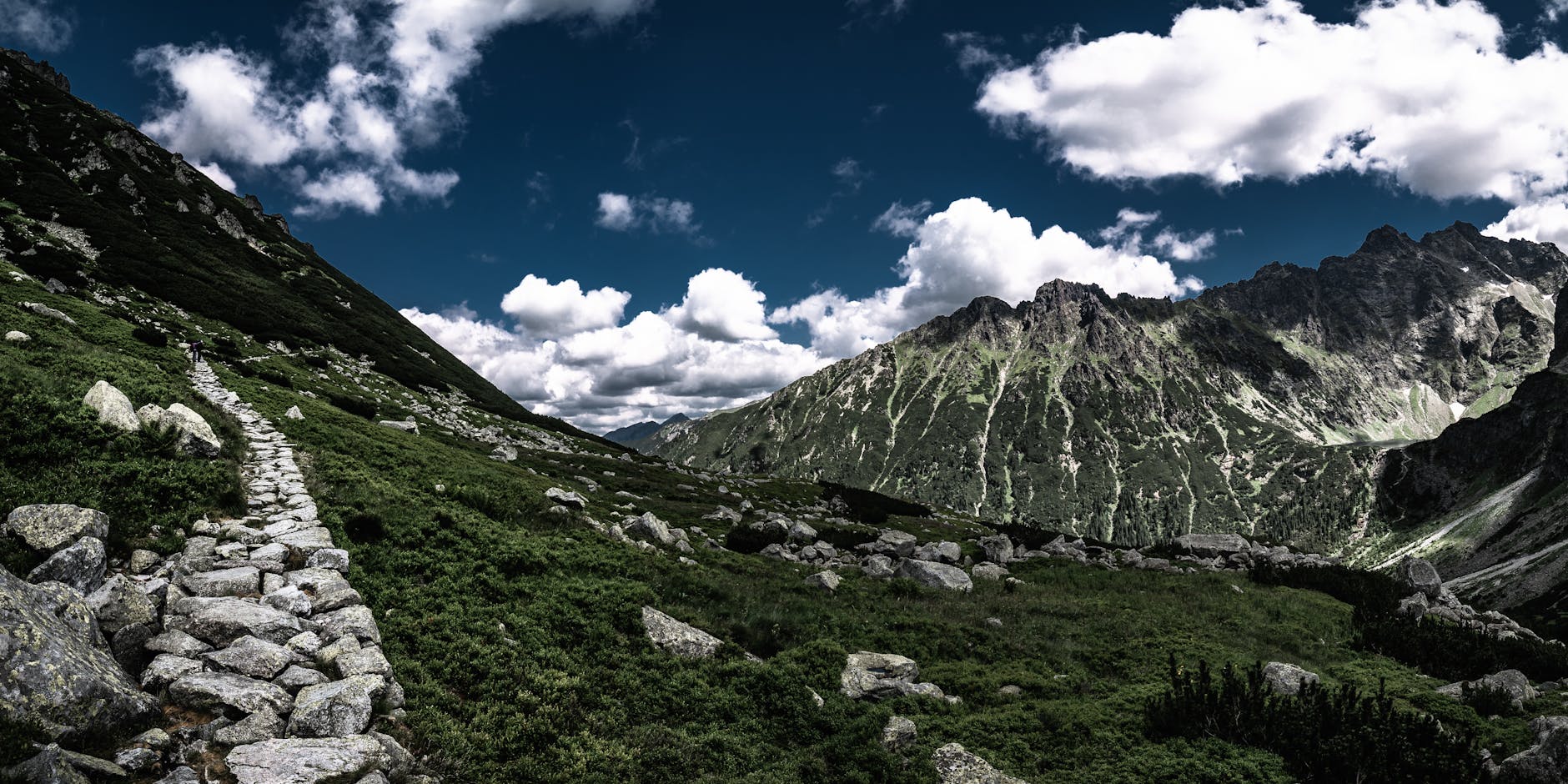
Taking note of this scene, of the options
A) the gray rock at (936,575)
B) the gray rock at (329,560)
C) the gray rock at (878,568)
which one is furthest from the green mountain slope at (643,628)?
the gray rock at (878,568)

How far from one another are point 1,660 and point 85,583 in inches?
169

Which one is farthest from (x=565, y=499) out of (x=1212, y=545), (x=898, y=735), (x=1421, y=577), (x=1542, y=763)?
(x=1212, y=545)

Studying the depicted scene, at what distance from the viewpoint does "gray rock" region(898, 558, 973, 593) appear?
101 feet

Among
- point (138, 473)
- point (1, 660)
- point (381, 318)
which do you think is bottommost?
point (1, 660)

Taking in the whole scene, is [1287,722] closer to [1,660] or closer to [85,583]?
[1,660]

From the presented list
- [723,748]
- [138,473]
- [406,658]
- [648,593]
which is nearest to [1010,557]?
[648,593]

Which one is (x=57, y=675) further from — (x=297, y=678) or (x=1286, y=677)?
(x=1286, y=677)

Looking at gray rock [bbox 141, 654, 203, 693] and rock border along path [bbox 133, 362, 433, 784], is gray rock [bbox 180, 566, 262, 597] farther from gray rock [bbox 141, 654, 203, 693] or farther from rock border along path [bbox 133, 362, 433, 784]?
gray rock [bbox 141, 654, 203, 693]

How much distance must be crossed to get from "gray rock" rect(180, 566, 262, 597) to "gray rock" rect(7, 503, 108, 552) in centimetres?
190

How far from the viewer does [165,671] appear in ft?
31.7

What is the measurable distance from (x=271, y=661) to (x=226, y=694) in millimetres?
1213

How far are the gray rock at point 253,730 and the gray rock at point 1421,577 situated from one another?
177 feet

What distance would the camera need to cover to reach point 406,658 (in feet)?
42.2

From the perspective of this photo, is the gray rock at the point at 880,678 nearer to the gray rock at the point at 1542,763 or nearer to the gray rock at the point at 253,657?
the gray rock at the point at 1542,763
